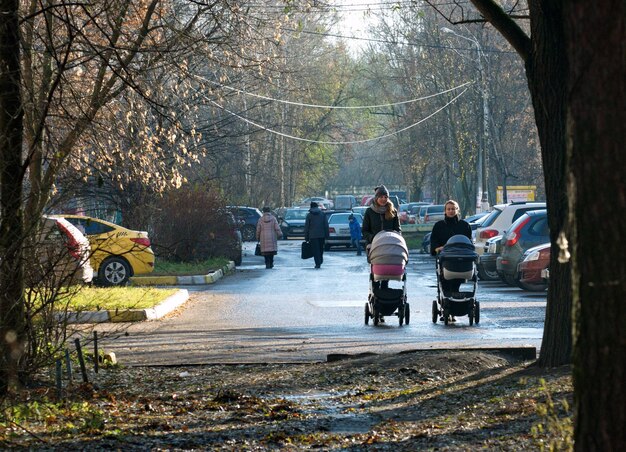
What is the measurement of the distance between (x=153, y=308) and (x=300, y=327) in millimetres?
3016

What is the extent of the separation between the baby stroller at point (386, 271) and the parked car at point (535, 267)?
673 cm

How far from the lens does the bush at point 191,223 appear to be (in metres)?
31.6

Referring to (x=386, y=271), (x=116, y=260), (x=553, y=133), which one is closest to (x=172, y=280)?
(x=116, y=260)

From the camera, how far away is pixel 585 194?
401 centimetres

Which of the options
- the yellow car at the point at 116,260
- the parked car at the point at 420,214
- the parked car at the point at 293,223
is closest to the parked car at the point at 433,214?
the parked car at the point at 420,214

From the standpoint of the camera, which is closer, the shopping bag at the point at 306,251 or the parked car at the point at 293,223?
the shopping bag at the point at 306,251

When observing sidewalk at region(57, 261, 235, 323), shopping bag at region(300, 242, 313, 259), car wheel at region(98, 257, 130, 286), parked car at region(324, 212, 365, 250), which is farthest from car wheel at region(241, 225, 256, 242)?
car wheel at region(98, 257, 130, 286)

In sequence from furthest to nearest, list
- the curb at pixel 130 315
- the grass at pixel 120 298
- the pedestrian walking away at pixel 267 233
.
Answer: the pedestrian walking away at pixel 267 233 < the grass at pixel 120 298 < the curb at pixel 130 315

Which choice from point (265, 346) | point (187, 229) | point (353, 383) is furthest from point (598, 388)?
point (187, 229)

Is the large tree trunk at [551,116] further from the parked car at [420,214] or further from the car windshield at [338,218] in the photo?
the parked car at [420,214]

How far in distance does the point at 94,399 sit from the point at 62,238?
130 cm

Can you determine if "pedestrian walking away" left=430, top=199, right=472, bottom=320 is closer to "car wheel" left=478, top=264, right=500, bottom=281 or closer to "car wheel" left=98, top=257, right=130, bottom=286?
"car wheel" left=478, top=264, right=500, bottom=281

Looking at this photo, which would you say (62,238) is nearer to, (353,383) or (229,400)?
(229,400)

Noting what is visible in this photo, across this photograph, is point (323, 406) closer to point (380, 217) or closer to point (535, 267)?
point (380, 217)
